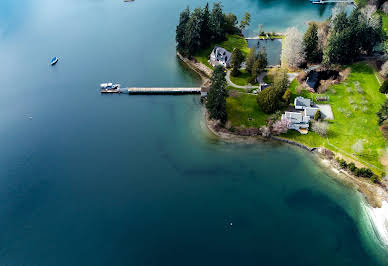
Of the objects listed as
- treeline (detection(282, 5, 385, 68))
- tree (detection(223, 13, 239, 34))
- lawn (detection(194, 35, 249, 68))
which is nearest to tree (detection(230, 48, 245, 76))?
lawn (detection(194, 35, 249, 68))

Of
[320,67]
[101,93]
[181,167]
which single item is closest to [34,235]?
[181,167]

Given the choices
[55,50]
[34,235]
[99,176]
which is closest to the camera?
[34,235]

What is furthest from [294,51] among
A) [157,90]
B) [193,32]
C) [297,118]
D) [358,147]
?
[157,90]

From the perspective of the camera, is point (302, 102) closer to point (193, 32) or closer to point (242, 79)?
point (242, 79)

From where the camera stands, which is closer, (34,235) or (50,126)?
(34,235)

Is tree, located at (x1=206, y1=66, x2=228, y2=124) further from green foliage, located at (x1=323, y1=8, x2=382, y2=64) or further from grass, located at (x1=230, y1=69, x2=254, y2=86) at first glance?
green foliage, located at (x1=323, y1=8, x2=382, y2=64)

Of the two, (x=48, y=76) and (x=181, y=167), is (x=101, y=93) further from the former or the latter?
(x=181, y=167)

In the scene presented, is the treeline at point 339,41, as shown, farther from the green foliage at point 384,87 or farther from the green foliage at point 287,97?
the green foliage at point 287,97

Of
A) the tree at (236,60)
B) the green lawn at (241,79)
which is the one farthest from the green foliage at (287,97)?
the tree at (236,60)
